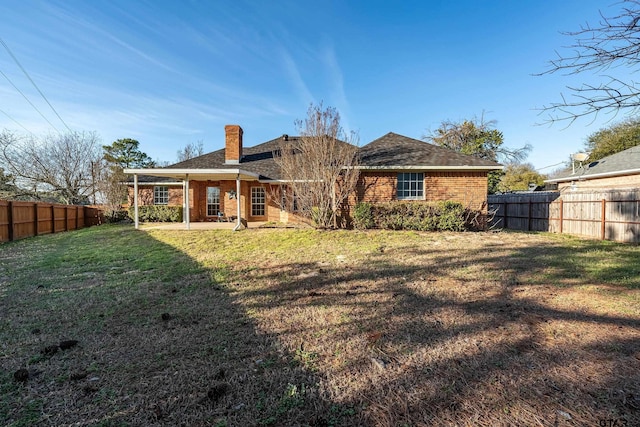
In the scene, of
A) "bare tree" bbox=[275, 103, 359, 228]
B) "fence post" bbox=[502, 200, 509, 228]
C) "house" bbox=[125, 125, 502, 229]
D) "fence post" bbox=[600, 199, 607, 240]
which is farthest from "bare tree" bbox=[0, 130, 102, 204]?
"fence post" bbox=[600, 199, 607, 240]

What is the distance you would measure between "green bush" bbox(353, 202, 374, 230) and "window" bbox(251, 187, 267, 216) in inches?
235

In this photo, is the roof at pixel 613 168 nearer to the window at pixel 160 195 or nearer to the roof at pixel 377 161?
the roof at pixel 377 161

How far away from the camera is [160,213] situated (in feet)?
58.8

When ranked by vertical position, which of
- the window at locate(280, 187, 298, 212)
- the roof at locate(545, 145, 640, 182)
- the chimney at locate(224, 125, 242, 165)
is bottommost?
the window at locate(280, 187, 298, 212)

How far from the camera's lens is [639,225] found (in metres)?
9.83

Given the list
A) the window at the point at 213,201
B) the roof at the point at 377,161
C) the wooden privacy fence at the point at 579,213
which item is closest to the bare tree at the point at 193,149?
the roof at the point at 377,161

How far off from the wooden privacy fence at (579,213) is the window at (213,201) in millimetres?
15443

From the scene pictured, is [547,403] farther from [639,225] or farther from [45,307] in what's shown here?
[639,225]

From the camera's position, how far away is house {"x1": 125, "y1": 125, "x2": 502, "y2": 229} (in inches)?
521

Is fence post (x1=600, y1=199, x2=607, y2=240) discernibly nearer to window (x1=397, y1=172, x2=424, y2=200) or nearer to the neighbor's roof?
the neighbor's roof

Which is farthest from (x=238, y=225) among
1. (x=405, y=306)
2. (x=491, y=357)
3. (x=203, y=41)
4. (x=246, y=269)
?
(x=491, y=357)

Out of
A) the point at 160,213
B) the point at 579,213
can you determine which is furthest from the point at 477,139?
the point at 160,213

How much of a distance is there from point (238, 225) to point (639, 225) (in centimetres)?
1388

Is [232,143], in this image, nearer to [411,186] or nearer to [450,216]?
[411,186]
